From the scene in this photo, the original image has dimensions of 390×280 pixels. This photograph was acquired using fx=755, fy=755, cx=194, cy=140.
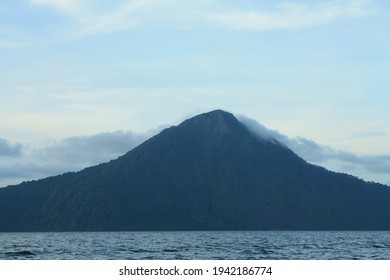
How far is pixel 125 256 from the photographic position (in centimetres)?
12150
